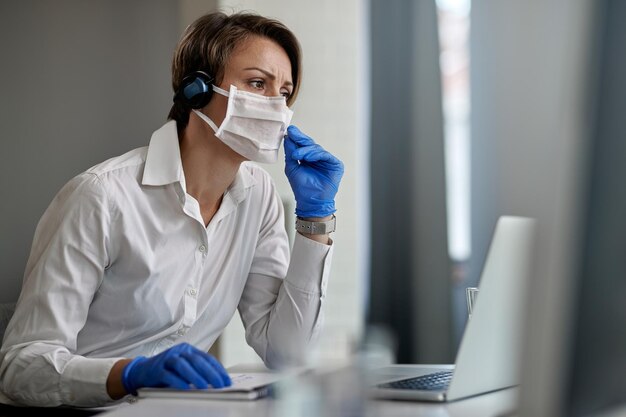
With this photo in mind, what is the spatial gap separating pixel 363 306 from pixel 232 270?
3.41 ft

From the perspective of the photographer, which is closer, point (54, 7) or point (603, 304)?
point (603, 304)

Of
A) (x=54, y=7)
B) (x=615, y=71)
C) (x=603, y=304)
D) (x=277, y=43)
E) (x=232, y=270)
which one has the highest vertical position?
(x=54, y=7)

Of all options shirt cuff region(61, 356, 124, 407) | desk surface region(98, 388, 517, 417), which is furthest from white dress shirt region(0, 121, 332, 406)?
desk surface region(98, 388, 517, 417)

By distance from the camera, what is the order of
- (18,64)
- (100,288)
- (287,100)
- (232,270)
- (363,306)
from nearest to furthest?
(100,288) < (232,270) < (287,100) < (18,64) < (363,306)

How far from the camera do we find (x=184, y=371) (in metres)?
1.17

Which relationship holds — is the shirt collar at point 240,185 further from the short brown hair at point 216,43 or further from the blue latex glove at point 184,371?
the blue latex glove at point 184,371

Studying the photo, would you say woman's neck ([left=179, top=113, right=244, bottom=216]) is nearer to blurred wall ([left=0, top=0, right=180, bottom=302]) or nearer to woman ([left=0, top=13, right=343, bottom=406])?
woman ([left=0, top=13, right=343, bottom=406])

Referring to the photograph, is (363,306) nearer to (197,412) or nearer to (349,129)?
(349,129)

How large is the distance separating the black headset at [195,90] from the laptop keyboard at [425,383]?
0.97 meters

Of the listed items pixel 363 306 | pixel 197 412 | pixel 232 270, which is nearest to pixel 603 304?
pixel 197 412

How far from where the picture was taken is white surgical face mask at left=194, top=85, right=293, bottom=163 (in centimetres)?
193

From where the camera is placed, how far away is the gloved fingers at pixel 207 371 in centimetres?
115

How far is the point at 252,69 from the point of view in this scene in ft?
6.44

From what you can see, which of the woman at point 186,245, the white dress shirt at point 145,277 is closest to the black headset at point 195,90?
the woman at point 186,245
